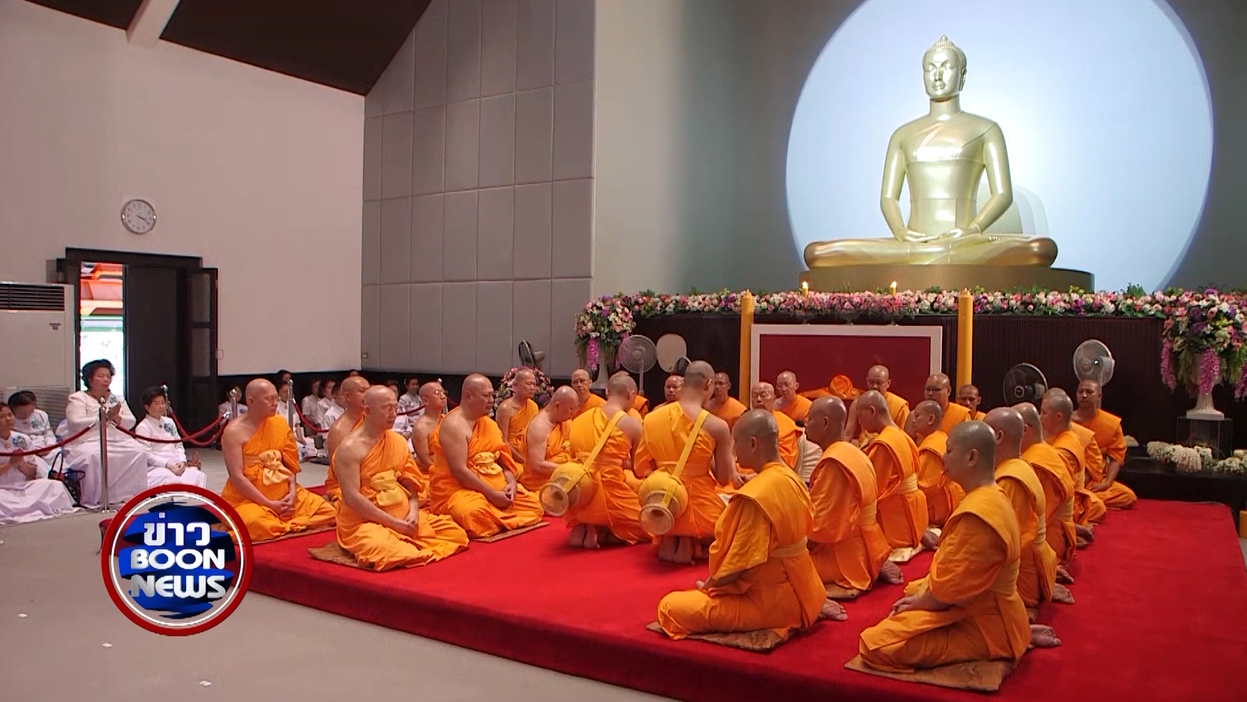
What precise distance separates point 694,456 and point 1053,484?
5.49 ft

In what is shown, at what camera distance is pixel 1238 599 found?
4555 millimetres

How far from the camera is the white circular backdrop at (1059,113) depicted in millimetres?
10570

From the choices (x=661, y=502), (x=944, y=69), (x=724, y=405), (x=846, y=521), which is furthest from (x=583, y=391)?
(x=944, y=69)

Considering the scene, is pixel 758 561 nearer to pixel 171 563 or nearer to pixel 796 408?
pixel 171 563

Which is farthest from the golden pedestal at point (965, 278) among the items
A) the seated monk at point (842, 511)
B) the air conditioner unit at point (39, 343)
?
the air conditioner unit at point (39, 343)

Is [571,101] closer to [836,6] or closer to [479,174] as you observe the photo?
[479,174]

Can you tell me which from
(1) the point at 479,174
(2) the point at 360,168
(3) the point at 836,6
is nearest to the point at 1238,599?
(1) the point at 479,174

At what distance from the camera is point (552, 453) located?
6.40m

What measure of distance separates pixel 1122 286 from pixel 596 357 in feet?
19.0

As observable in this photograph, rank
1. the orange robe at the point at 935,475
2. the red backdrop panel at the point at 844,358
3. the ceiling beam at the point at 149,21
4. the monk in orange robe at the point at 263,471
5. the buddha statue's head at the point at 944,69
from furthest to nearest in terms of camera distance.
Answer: the buddha statue's head at the point at 944,69 < the ceiling beam at the point at 149,21 < the red backdrop panel at the point at 844,358 < the monk in orange robe at the point at 263,471 < the orange robe at the point at 935,475

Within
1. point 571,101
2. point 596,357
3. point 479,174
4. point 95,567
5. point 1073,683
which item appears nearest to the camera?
point 1073,683

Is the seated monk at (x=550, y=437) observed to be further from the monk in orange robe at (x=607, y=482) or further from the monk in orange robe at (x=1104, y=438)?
the monk in orange robe at (x=1104, y=438)

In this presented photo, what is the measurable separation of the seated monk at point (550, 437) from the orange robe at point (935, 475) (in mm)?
2068

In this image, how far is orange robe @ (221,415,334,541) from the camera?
5543mm
